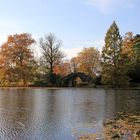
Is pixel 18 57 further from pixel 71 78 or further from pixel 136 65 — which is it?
pixel 136 65

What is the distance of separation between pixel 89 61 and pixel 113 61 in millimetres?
22303

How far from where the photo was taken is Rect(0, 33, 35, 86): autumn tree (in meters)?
70.7

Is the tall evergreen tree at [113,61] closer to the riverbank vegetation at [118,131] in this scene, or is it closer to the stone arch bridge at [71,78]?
the stone arch bridge at [71,78]

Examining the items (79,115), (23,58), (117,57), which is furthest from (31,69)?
(79,115)

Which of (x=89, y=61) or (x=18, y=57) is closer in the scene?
(x=18, y=57)

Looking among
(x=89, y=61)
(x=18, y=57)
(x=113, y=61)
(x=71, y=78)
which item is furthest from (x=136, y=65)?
(x=18, y=57)

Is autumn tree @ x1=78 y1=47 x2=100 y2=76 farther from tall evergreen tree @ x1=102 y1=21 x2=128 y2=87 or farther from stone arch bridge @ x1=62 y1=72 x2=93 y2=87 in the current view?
tall evergreen tree @ x1=102 y1=21 x2=128 y2=87

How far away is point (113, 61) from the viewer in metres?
68.1

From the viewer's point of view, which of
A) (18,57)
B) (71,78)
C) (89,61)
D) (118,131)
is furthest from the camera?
(89,61)

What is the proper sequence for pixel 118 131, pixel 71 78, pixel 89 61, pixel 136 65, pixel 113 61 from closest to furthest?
pixel 118 131
pixel 113 61
pixel 136 65
pixel 71 78
pixel 89 61

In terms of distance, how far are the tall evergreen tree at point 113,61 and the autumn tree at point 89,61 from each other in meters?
18.6

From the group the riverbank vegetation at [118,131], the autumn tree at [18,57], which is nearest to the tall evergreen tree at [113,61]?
the autumn tree at [18,57]

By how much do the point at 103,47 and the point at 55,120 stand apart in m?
51.8

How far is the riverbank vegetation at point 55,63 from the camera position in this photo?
66.5 m
